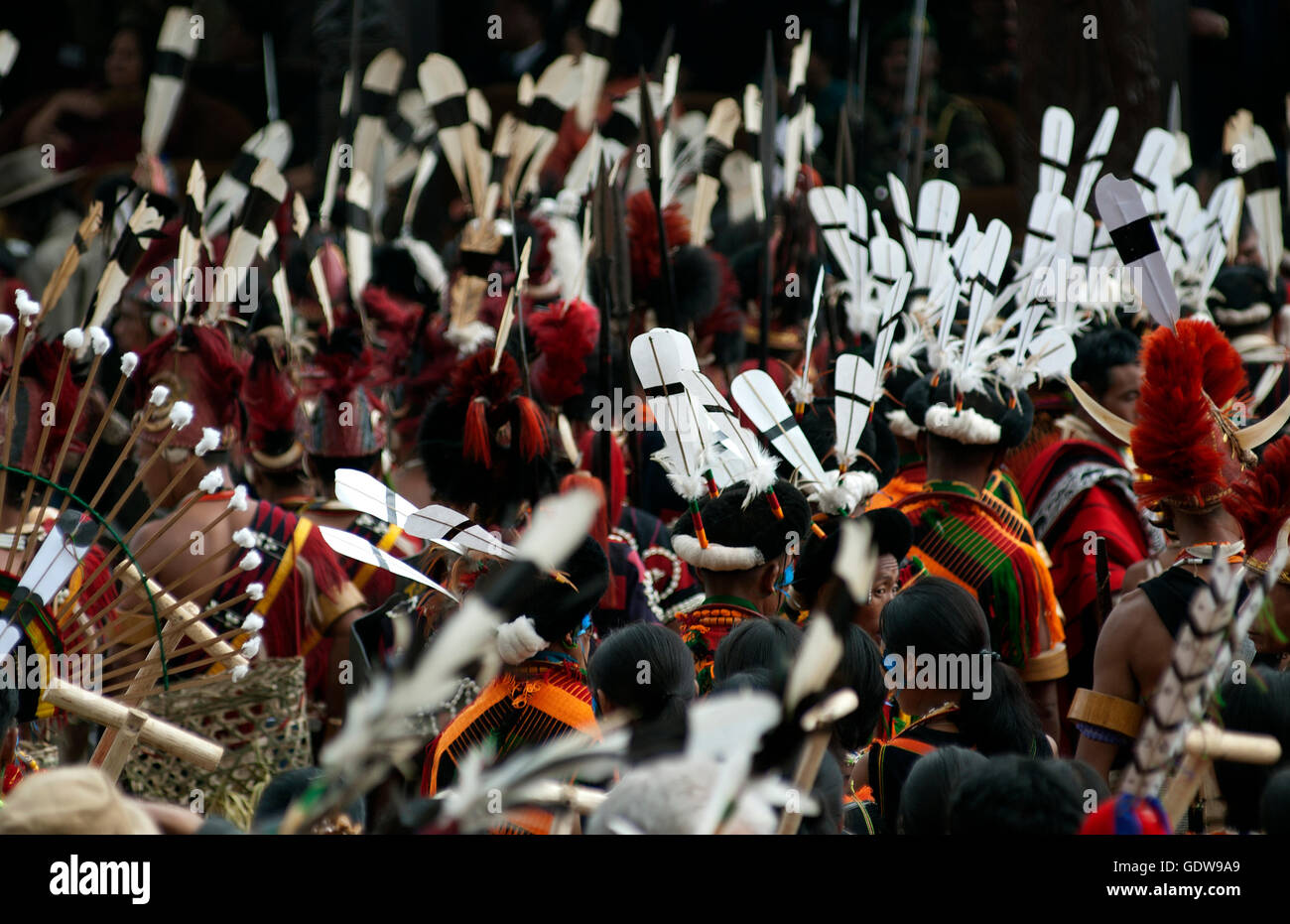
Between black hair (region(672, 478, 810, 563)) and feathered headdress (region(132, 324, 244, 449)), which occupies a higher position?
feathered headdress (region(132, 324, 244, 449))

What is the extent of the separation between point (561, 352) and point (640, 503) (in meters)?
0.70

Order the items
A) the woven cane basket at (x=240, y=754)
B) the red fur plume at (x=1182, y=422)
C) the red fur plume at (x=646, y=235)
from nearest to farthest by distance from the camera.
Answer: the woven cane basket at (x=240, y=754), the red fur plume at (x=1182, y=422), the red fur plume at (x=646, y=235)

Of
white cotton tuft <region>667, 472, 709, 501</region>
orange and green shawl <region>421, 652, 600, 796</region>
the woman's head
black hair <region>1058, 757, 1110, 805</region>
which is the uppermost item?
white cotton tuft <region>667, 472, 709, 501</region>

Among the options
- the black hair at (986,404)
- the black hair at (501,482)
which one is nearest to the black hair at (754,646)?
the black hair at (501,482)

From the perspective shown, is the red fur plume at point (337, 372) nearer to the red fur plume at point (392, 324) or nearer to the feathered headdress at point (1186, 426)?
the red fur plume at point (392, 324)

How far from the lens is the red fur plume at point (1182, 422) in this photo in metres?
3.64

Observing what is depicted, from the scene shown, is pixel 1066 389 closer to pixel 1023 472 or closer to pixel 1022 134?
pixel 1023 472

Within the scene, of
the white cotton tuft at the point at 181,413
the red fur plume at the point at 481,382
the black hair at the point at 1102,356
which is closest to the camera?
the white cotton tuft at the point at 181,413

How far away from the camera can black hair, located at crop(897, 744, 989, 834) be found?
2.66 meters

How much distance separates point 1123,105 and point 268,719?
5.31 meters

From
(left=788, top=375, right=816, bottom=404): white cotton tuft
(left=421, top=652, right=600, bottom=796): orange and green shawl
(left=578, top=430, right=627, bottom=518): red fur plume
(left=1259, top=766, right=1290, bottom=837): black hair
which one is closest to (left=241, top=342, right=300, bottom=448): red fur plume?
(left=578, top=430, right=627, bottom=518): red fur plume

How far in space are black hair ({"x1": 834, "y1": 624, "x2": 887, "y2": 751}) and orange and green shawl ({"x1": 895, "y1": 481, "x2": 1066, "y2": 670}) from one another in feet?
3.29

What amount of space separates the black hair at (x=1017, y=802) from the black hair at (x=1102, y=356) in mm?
3292

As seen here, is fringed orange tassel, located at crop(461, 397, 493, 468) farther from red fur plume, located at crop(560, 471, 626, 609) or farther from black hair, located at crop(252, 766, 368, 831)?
black hair, located at crop(252, 766, 368, 831)
